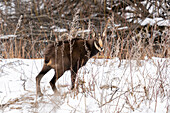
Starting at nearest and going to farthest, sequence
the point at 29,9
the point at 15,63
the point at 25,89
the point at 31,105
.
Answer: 1. the point at 31,105
2. the point at 25,89
3. the point at 15,63
4. the point at 29,9

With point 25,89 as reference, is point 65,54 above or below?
above

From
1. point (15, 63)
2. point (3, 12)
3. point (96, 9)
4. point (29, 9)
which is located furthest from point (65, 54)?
point (3, 12)

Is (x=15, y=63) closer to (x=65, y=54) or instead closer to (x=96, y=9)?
(x=65, y=54)

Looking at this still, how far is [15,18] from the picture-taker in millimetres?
7422

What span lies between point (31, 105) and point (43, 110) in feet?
0.83

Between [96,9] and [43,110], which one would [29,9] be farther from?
[43,110]

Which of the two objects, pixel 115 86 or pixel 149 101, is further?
pixel 115 86

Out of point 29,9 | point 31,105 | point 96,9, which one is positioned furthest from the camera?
point 29,9

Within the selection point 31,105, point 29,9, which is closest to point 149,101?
point 31,105

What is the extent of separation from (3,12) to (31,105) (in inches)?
260

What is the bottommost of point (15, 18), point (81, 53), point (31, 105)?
point (31, 105)

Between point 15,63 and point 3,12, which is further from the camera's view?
point 3,12

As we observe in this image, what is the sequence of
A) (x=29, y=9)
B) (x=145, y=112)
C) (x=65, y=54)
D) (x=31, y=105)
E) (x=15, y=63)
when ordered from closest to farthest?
(x=145, y=112) < (x=31, y=105) < (x=65, y=54) < (x=15, y=63) < (x=29, y=9)

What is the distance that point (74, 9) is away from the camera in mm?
7191
